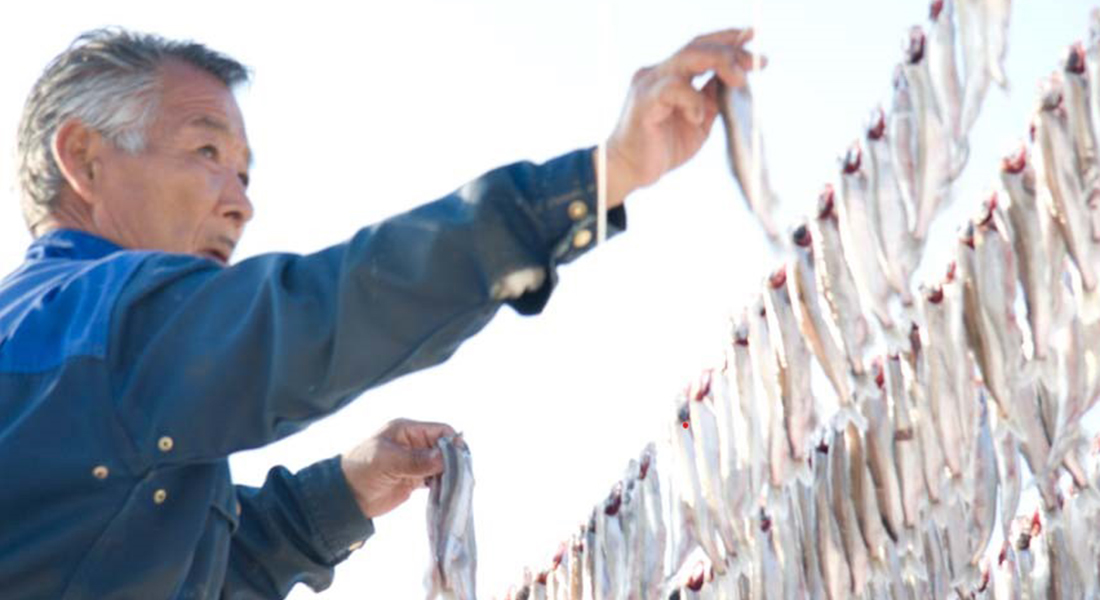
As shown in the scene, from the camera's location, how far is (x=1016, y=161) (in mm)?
3896

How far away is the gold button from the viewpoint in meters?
3.21

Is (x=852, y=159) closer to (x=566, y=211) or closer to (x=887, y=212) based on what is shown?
(x=887, y=212)

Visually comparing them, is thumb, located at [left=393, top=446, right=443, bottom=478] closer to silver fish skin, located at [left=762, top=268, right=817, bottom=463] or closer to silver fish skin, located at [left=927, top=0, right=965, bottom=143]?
silver fish skin, located at [left=762, top=268, right=817, bottom=463]

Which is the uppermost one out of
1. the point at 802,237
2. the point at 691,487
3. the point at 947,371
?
the point at 802,237

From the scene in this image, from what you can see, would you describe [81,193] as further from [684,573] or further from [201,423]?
[684,573]

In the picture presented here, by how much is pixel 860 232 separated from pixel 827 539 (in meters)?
0.85

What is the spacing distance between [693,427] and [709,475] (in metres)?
0.10

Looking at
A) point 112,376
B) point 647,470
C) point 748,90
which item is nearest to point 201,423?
point 112,376

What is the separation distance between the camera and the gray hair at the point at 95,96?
4.21m

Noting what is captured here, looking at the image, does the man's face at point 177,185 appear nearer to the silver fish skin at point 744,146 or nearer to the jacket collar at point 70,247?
the jacket collar at point 70,247

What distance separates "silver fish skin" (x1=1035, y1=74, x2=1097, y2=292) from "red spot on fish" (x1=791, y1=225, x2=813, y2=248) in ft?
1.32

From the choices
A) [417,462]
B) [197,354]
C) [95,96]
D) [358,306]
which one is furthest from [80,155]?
[358,306]

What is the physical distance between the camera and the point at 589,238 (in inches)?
128

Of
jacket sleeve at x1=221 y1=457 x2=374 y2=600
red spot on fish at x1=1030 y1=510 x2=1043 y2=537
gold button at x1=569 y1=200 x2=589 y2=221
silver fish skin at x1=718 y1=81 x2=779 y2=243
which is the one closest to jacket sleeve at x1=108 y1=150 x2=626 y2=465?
gold button at x1=569 y1=200 x2=589 y2=221
